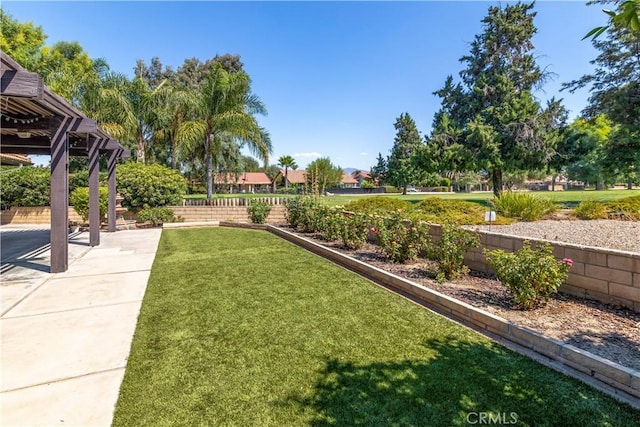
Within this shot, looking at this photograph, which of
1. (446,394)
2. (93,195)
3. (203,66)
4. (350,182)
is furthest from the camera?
(350,182)

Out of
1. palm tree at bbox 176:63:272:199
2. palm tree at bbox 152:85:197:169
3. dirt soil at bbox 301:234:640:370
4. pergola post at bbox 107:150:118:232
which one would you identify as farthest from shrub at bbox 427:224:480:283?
palm tree at bbox 152:85:197:169

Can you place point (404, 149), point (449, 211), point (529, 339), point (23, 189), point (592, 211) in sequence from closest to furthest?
point (529, 339) < point (592, 211) < point (449, 211) < point (23, 189) < point (404, 149)

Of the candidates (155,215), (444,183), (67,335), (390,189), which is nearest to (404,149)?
(390,189)

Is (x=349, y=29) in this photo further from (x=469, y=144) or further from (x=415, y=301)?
(x=415, y=301)

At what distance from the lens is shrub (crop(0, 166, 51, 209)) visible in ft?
41.3

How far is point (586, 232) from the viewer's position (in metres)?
5.62

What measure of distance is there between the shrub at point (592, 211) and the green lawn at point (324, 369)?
5.76m

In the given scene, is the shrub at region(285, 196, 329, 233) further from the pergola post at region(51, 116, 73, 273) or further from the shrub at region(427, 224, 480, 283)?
the pergola post at region(51, 116, 73, 273)

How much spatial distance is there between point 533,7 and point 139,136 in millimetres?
23048

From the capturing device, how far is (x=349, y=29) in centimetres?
1259

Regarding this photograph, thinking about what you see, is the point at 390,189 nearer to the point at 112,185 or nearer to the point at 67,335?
the point at 112,185

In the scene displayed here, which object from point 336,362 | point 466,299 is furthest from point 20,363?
point 466,299

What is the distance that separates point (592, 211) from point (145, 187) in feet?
45.0

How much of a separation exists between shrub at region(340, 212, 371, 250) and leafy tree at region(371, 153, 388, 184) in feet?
141
